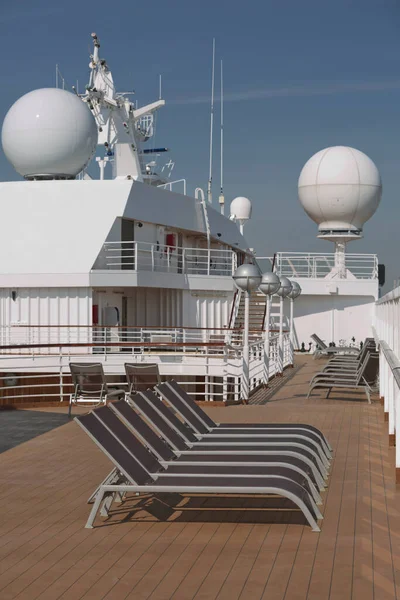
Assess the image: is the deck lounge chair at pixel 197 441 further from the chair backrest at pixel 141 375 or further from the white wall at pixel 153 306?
the white wall at pixel 153 306

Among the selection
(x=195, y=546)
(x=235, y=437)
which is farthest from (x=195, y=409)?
(x=195, y=546)

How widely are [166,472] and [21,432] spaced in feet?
16.9

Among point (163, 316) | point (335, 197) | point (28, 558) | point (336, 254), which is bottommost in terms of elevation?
point (28, 558)

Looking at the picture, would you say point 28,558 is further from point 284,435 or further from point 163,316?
point 163,316

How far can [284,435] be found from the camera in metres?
8.19

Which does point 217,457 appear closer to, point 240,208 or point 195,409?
point 195,409

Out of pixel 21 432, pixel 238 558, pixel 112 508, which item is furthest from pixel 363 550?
pixel 21 432

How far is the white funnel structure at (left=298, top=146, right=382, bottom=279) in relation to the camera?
34562mm

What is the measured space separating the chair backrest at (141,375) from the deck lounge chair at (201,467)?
6.29 m

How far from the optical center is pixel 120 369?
16547mm

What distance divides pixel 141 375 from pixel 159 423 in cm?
574

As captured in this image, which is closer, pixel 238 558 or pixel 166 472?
pixel 238 558

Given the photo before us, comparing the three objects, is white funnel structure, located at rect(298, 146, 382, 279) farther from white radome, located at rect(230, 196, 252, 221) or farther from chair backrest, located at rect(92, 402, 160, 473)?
chair backrest, located at rect(92, 402, 160, 473)

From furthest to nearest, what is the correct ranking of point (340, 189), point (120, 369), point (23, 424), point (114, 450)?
point (340, 189) → point (120, 369) → point (23, 424) → point (114, 450)
